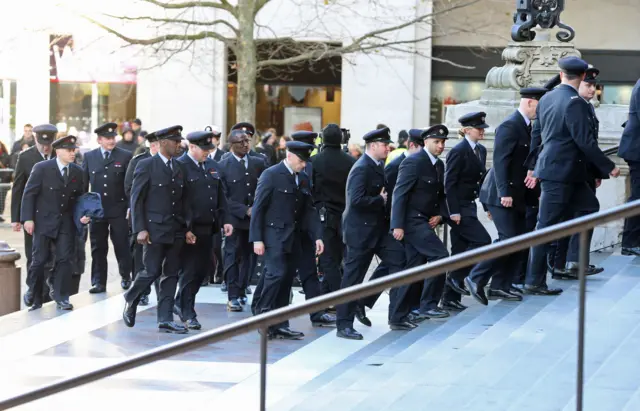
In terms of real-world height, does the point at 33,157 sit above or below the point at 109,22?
below

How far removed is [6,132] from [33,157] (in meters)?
18.8

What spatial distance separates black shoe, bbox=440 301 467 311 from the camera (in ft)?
20.4

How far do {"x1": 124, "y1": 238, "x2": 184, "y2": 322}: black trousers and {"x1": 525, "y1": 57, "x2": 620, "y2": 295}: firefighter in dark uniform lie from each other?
3.70m

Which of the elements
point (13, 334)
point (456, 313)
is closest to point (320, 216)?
point (13, 334)

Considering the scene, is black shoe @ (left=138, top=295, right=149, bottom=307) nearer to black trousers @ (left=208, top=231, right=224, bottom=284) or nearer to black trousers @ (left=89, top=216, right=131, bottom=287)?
black trousers @ (left=89, top=216, right=131, bottom=287)

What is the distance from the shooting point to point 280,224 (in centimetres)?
1105

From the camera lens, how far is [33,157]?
Answer: 14.3 metres

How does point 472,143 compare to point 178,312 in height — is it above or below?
above

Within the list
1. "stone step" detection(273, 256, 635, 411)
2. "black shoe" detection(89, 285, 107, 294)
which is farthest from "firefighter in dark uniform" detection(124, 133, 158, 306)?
"stone step" detection(273, 256, 635, 411)

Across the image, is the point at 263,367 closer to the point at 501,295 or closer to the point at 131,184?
the point at 501,295

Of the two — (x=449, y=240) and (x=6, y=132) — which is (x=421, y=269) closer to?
(x=449, y=240)

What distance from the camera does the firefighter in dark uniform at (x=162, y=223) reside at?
37.3ft

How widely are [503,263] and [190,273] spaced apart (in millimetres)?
6856

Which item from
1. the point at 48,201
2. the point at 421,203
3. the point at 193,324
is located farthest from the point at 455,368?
the point at 48,201
